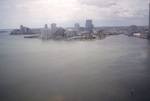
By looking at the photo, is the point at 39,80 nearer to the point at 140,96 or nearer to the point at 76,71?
the point at 76,71

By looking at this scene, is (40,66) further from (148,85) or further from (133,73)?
(148,85)

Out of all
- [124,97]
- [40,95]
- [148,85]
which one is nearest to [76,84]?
[40,95]

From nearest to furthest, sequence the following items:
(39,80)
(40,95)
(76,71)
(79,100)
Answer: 1. (79,100)
2. (40,95)
3. (39,80)
4. (76,71)

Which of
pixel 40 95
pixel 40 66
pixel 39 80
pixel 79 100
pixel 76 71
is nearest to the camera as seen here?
pixel 79 100

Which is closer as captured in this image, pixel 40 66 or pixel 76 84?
pixel 76 84

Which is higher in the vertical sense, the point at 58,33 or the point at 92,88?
the point at 58,33

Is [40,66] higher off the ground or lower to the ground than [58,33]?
lower

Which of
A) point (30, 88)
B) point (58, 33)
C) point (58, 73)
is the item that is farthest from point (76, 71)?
point (58, 33)

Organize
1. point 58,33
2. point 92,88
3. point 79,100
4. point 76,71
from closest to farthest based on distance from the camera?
point 79,100, point 92,88, point 76,71, point 58,33

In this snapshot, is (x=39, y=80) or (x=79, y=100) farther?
(x=39, y=80)
